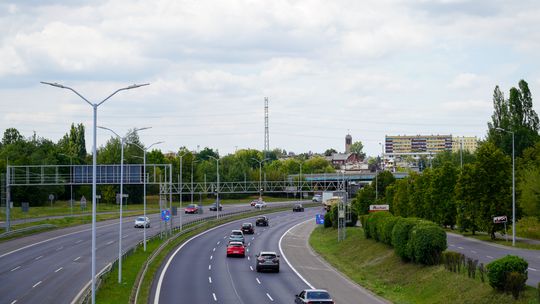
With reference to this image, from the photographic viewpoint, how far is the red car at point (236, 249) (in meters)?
61.8

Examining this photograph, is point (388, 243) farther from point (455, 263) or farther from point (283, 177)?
point (283, 177)

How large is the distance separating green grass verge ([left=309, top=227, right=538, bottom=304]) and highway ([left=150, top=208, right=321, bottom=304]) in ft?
16.0

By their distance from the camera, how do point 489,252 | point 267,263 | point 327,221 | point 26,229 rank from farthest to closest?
point 327,221
point 26,229
point 489,252
point 267,263

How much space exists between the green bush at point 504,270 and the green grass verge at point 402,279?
0.49 m

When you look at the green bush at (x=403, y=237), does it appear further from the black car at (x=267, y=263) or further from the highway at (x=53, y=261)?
the highway at (x=53, y=261)

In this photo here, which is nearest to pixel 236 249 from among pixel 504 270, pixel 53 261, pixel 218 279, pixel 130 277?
pixel 218 279

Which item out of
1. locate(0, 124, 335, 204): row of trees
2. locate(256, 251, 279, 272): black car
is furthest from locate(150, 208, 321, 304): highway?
locate(0, 124, 335, 204): row of trees

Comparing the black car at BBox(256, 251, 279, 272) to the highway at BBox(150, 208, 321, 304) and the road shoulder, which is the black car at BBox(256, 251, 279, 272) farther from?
the road shoulder

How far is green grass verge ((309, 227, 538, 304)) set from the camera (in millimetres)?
33863

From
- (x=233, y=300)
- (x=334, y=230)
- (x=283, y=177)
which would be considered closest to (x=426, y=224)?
(x=233, y=300)

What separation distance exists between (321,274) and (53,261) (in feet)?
72.0

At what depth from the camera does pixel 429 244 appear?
147 feet

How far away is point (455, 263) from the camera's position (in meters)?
40.5

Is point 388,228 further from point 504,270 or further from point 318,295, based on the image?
point 504,270
